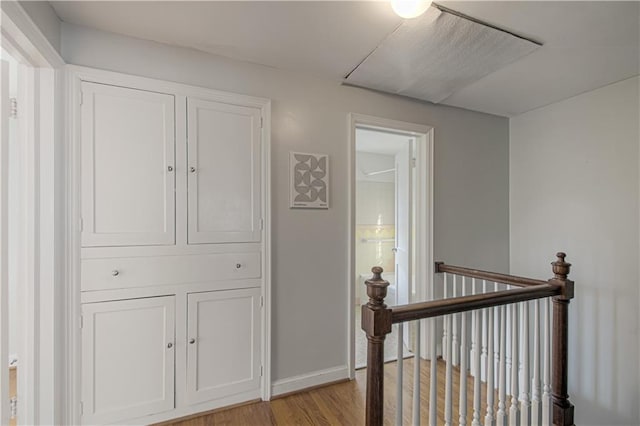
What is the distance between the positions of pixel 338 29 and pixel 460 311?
1590 millimetres

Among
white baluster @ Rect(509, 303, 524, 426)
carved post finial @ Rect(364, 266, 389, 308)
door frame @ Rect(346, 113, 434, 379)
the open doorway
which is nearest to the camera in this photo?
carved post finial @ Rect(364, 266, 389, 308)

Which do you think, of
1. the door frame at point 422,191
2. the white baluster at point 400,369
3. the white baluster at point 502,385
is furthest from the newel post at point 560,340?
the white baluster at point 400,369

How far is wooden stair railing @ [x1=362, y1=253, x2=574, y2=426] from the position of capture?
3.96 feet

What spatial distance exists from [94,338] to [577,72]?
3535mm

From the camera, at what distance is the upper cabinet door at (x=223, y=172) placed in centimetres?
193

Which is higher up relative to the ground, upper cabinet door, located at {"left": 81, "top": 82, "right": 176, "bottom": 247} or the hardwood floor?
upper cabinet door, located at {"left": 81, "top": 82, "right": 176, "bottom": 247}

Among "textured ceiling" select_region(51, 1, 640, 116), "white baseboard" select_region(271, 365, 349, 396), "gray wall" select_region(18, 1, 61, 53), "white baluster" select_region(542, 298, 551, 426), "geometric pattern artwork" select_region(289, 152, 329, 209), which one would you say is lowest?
"white baseboard" select_region(271, 365, 349, 396)

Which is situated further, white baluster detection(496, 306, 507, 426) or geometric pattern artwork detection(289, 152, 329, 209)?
geometric pattern artwork detection(289, 152, 329, 209)

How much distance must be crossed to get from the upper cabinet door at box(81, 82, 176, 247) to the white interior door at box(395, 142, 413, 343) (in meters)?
2.06

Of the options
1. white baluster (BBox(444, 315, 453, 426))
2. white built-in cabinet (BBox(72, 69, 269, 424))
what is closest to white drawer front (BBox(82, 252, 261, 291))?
white built-in cabinet (BBox(72, 69, 269, 424))

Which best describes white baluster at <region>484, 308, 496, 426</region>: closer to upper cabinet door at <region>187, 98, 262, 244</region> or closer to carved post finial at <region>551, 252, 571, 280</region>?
Result: carved post finial at <region>551, 252, 571, 280</region>

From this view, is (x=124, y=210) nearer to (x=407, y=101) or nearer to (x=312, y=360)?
(x=312, y=360)

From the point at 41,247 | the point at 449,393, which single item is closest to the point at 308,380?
the point at 449,393

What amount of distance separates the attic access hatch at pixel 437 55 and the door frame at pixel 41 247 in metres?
1.80
